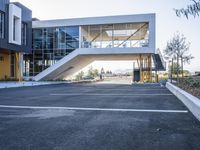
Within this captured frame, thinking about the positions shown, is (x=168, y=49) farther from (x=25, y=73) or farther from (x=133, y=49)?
(x=25, y=73)

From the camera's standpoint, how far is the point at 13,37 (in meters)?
32.3

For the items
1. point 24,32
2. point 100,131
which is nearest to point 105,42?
point 24,32

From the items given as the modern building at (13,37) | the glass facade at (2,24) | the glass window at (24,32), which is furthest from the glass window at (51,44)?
the glass facade at (2,24)

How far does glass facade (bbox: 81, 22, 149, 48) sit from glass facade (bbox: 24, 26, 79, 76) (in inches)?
64.2

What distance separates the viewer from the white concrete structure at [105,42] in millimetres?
33062

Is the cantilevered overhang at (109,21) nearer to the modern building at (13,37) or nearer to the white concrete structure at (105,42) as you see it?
the white concrete structure at (105,42)

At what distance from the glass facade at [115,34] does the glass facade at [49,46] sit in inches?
64.2

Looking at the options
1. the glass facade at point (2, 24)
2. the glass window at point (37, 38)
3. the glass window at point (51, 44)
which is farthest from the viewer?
the glass window at point (37, 38)

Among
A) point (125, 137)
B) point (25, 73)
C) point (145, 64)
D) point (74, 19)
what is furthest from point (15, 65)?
point (125, 137)

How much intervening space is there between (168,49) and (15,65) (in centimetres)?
2089

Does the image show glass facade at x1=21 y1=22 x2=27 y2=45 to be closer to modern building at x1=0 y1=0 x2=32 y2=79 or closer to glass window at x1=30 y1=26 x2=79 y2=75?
modern building at x1=0 y1=0 x2=32 y2=79

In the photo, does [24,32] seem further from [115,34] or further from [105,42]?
[115,34]

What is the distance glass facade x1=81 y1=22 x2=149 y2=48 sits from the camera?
33.9m

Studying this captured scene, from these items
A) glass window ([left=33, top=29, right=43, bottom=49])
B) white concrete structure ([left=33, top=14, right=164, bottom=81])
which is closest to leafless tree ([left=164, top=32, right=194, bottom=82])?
white concrete structure ([left=33, top=14, right=164, bottom=81])
